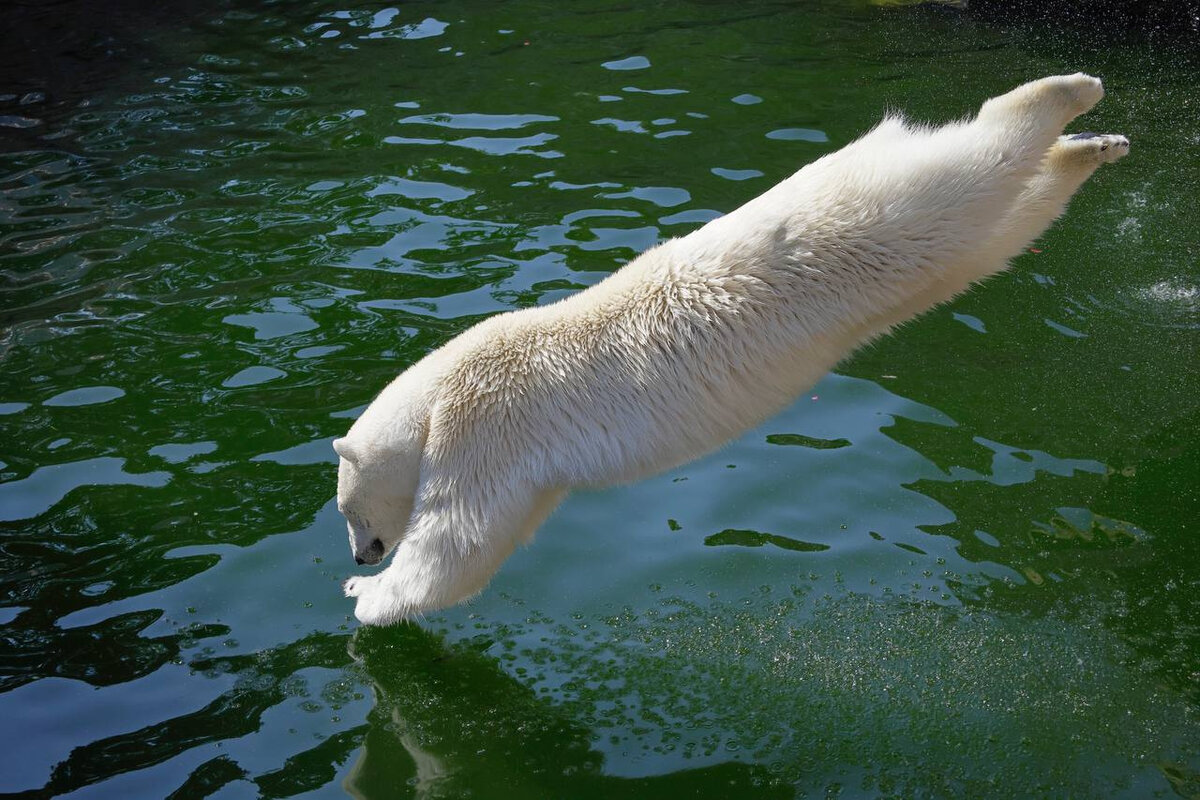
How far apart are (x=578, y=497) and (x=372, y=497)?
155 centimetres

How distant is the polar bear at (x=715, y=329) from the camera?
4.89m

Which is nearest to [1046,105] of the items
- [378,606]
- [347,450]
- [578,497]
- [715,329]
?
[715,329]

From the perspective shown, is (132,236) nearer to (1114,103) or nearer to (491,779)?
(491,779)

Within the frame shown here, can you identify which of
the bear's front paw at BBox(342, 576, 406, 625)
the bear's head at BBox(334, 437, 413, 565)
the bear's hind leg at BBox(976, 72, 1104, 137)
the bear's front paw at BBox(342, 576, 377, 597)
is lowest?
the bear's front paw at BBox(342, 576, 377, 597)

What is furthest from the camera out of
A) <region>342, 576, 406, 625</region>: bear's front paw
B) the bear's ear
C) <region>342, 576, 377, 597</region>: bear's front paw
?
<region>342, 576, 377, 597</region>: bear's front paw

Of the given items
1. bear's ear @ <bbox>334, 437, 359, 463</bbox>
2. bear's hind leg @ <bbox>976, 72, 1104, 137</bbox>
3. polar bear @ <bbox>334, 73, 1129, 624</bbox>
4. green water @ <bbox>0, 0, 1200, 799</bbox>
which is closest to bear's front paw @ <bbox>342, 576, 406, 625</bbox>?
polar bear @ <bbox>334, 73, 1129, 624</bbox>

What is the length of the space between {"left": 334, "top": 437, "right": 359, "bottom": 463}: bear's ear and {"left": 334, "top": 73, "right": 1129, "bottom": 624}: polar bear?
0.03 m

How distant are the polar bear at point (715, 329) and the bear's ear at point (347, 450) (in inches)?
1.4

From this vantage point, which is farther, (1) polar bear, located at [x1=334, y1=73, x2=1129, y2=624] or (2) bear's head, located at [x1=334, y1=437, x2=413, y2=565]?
(2) bear's head, located at [x1=334, y1=437, x2=413, y2=565]

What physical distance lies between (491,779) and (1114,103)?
873cm

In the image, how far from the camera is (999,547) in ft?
19.1

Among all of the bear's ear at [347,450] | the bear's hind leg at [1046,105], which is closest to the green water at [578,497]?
the bear's ear at [347,450]

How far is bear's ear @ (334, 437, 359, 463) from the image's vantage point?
5.23m

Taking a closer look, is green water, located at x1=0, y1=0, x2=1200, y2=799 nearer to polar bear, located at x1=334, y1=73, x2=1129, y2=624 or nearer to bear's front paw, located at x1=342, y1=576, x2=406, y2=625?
bear's front paw, located at x1=342, y1=576, x2=406, y2=625
